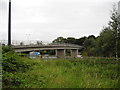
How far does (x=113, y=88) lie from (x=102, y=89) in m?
0.28

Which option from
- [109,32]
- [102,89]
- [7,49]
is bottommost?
[102,89]

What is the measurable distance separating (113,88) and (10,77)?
269 cm

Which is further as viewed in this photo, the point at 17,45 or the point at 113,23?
the point at 17,45

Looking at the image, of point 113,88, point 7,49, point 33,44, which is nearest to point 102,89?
point 113,88

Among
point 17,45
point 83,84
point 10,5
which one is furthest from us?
point 17,45

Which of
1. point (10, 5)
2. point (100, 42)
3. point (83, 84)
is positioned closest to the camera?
point (83, 84)

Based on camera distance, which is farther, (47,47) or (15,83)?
(47,47)

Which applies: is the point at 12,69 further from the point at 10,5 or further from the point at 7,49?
the point at 10,5

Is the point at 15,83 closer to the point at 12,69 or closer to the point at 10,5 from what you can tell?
the point at 12,69

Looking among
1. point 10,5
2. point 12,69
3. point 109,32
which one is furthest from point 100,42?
point 12,69

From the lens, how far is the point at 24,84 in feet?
14.0

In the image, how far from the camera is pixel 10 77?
174 inches

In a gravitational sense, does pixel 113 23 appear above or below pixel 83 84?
above

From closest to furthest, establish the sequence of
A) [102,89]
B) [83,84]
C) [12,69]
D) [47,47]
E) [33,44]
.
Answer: [102,89], [83,84], [12,69], [33,44], [47,47]
